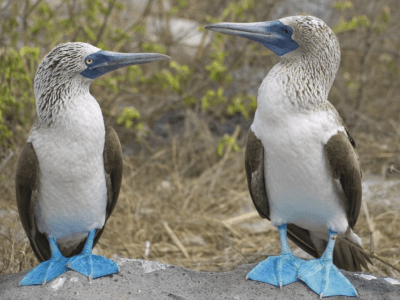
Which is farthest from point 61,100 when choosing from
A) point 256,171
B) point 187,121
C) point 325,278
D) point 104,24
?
point 187,121

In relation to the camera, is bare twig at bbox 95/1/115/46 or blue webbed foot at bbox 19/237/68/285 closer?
blue webbed foot at bbox 19/237/68/285

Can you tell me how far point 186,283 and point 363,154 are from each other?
3174 millimetres

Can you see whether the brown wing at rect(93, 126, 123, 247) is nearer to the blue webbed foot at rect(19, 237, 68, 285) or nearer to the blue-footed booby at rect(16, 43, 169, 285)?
the blue-footed booby at rect(16, 43, 169, 285)

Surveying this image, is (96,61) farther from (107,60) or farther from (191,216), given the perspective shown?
(191,216)

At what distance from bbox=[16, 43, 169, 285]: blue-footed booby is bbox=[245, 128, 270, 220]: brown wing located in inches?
22.5

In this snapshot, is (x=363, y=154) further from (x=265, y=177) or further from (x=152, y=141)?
(x=265, y=177)

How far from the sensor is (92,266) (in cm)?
234

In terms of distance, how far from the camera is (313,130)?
222cm

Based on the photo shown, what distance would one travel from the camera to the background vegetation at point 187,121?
11.7ft

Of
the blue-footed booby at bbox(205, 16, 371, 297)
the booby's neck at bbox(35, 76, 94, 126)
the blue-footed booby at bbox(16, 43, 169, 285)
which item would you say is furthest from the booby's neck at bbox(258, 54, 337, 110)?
the booby's neck at bbox(35, 76, 94, 126)

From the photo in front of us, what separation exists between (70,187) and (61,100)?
0.39 m

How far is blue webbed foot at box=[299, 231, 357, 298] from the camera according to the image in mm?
2279

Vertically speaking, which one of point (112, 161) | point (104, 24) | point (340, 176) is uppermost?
point (104, 24)

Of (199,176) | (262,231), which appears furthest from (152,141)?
(262,231)
